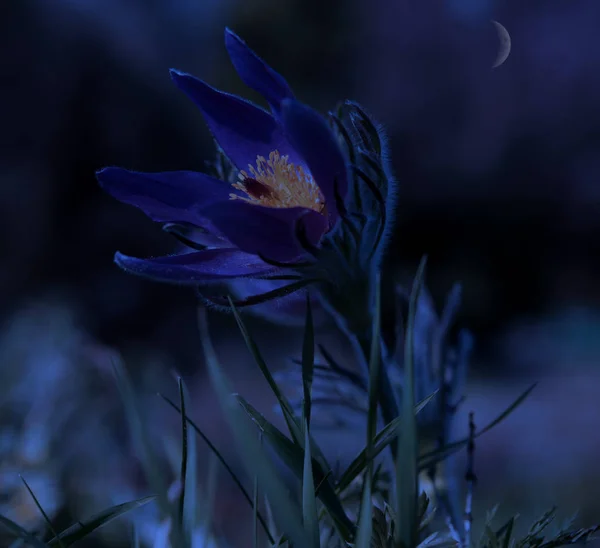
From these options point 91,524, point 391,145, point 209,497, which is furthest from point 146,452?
point 391,145

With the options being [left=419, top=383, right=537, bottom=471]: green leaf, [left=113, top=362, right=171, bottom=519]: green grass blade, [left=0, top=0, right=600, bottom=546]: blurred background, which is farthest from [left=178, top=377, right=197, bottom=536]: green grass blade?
[left=0, top=0, right=600, bottom=546]: blurred background

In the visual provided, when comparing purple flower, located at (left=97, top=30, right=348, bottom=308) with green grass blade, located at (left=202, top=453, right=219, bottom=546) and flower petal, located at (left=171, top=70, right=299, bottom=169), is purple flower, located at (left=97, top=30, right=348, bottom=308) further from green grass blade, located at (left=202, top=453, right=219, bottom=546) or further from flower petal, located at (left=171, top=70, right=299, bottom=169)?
green grass blade, located at (left=202, top=453, right=219, bottom=546)

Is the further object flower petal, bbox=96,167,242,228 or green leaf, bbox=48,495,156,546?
flower petal, bbox=96,167,242,228

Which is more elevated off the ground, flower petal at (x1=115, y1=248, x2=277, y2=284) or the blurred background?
flower petal at (x1=115, y1=248, x2=277, y2=284)

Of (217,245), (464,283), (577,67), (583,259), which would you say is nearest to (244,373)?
(464,283)

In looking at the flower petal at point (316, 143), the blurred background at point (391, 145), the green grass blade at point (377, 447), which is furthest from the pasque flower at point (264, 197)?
the blurred background at point (391, 145)

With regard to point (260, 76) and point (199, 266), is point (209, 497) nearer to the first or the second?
point (199, 266)
